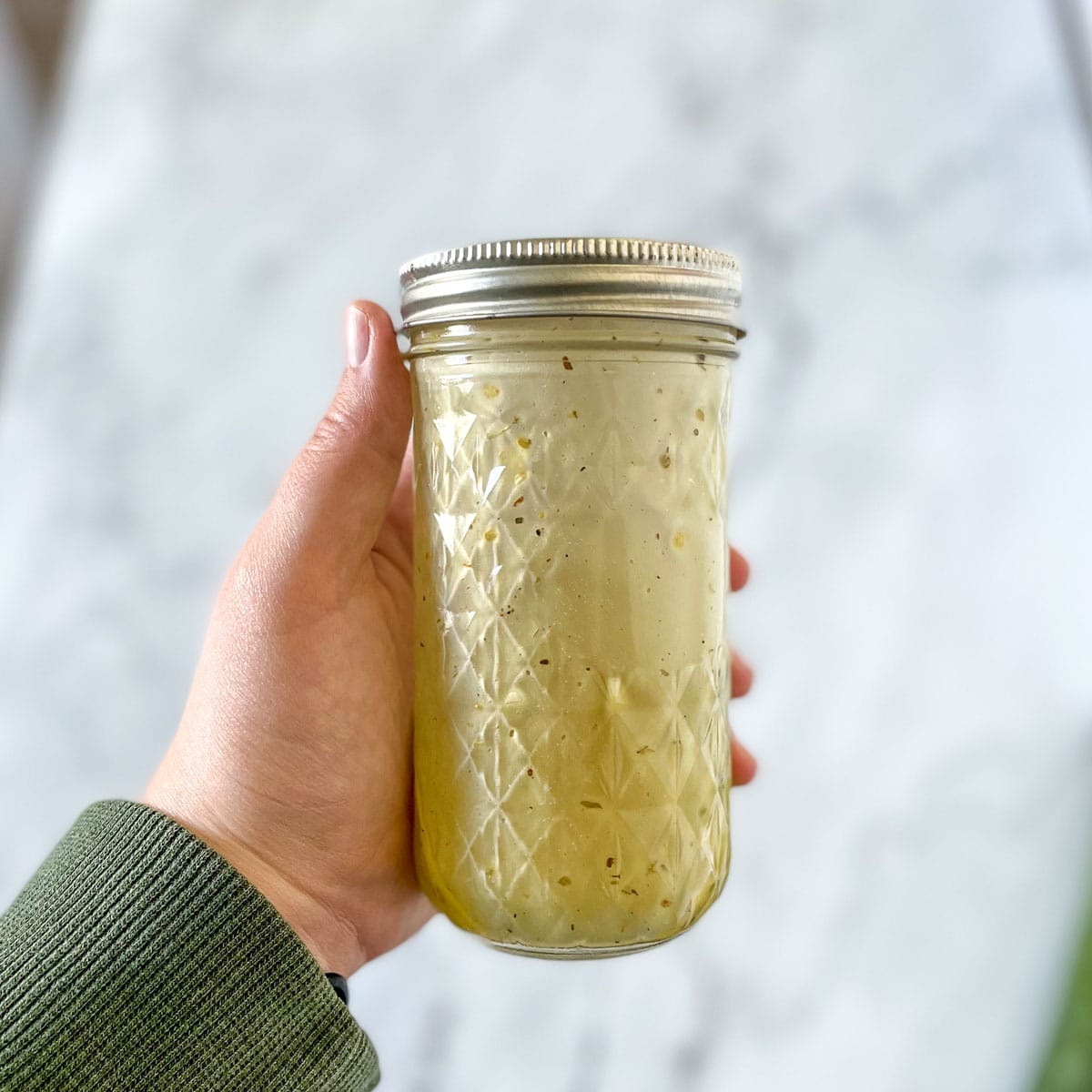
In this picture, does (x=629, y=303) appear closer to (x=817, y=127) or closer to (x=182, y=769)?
(x=182, y=769)

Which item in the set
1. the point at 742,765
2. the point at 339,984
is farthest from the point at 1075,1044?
the point at 339,984

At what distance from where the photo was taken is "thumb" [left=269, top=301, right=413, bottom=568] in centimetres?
77

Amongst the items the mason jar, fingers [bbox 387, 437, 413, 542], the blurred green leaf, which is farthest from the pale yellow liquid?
the blurred green leaf

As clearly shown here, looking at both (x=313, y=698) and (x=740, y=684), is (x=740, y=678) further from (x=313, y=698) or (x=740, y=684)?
(x=313, y=698)

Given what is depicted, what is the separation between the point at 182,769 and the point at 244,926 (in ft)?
0.49

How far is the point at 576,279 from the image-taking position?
628mm

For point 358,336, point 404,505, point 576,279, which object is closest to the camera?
point 576,279

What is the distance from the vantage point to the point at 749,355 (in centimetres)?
111

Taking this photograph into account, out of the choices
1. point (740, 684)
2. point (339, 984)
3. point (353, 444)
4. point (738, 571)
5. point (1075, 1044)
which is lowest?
point (1075, 1044)

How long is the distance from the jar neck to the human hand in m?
0.12

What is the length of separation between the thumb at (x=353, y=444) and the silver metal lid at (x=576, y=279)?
12 cm

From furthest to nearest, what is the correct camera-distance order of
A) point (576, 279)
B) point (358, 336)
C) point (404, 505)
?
1. point (404, 505)
2. point (358, 336)
3. point (576, 279)

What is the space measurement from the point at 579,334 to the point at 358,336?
0.67 feet

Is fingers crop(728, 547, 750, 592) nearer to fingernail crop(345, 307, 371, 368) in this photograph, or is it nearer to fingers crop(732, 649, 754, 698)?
fingers crop(732, 649, 754, 698)
